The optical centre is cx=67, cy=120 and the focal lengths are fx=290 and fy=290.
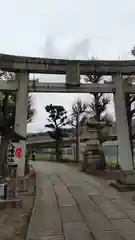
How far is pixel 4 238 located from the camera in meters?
5.89

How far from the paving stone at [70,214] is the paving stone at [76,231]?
0.41 metres

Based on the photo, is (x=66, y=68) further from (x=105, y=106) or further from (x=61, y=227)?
(x=105, y=106)

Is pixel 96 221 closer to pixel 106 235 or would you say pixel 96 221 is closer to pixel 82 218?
pixel 82 218

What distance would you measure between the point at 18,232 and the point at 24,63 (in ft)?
28.4

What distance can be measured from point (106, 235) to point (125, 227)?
0.81 m

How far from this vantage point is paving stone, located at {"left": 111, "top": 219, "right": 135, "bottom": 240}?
5.82 meters

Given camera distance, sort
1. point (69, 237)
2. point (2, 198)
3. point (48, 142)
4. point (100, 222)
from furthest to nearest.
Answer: point (48, 142)
point (2, 198)
point (100, 222)
point (69, 237)

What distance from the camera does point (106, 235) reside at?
5848 mm

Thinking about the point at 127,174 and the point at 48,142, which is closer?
the point at 127,174

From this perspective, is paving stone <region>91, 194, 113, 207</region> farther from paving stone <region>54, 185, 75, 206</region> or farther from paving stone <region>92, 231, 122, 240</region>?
paving stone <region>92, 231, 122, 240</region>

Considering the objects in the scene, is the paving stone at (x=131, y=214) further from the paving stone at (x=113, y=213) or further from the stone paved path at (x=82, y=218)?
the paving stone at (x=113, y=213)

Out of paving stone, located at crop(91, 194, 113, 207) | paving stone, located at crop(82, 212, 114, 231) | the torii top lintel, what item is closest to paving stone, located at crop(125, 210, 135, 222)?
paving stone, located at crop(82, 212, 114, 231)

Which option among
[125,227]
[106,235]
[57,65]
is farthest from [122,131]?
[106,235]

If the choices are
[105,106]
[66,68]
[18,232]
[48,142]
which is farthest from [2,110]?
[48,142]
